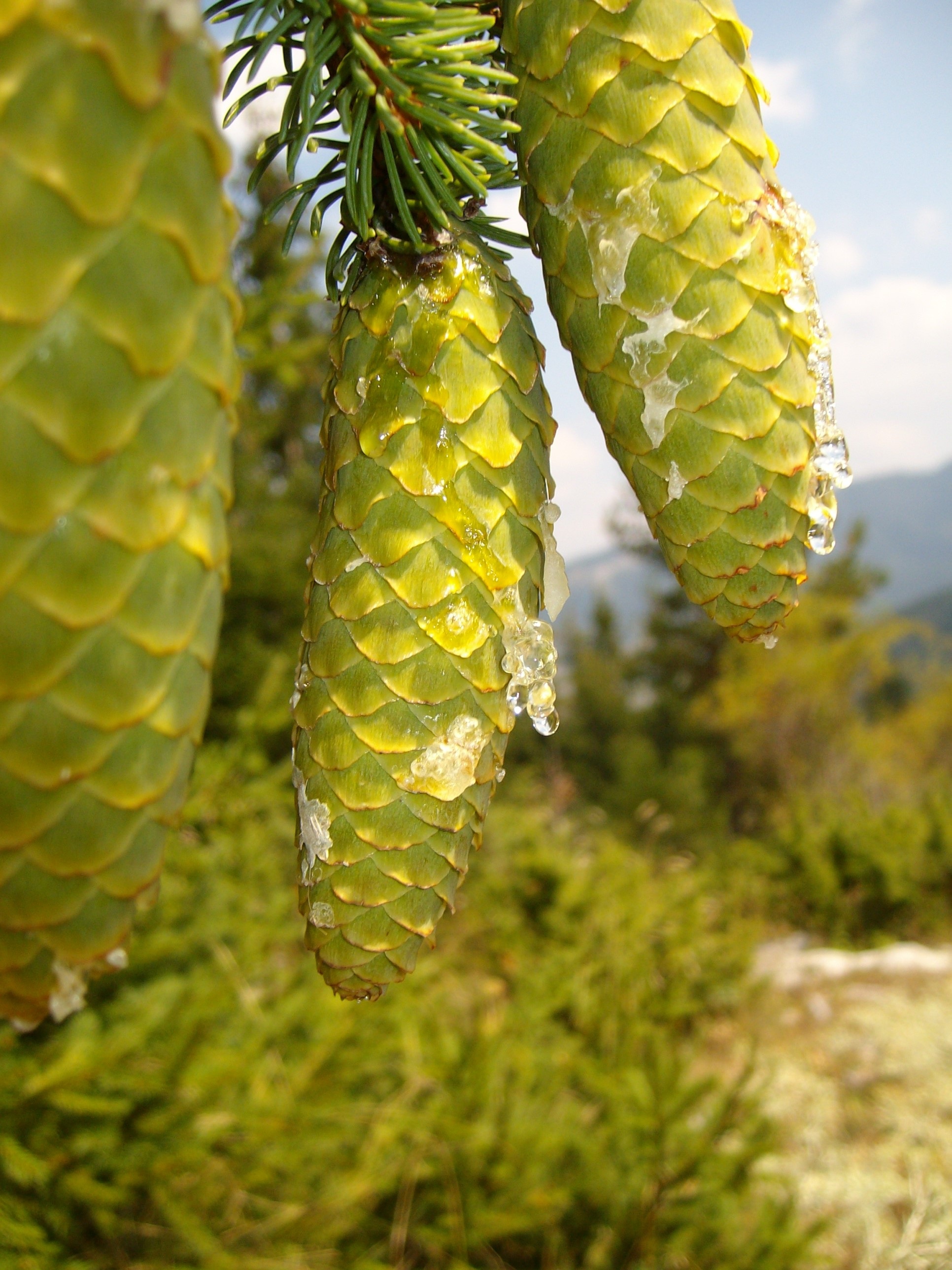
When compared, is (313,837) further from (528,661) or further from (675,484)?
(675,484)

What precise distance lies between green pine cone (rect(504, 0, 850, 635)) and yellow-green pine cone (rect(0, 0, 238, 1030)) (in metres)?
0.19

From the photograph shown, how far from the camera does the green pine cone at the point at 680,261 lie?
0.37 m

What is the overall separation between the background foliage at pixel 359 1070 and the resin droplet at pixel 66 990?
139 cm

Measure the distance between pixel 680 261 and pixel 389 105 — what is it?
0.15m

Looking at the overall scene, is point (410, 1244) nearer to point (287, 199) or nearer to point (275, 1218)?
point (275, 1218)

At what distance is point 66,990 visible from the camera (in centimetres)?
26

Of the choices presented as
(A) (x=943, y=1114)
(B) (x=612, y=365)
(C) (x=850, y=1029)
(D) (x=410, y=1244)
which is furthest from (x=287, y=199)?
(C) (x=850, y=1029)

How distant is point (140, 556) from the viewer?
23 centimetres

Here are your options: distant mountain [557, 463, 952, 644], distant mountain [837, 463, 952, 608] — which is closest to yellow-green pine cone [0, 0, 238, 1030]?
distant mountain [557, 463, 952, 644]

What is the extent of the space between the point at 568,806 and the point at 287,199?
11.5 m

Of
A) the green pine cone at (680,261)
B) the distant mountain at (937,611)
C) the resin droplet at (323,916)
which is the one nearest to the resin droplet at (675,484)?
the green pine cone at (680,261)

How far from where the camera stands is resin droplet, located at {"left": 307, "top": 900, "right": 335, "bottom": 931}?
36 centimetres

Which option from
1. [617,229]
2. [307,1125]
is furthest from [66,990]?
[307,1125]

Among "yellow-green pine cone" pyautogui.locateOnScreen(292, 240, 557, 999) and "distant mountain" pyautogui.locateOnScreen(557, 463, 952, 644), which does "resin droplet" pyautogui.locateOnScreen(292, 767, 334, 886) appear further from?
"distant mountain" pyautogui.locateOnScreen(557, 463, 952, 644)
